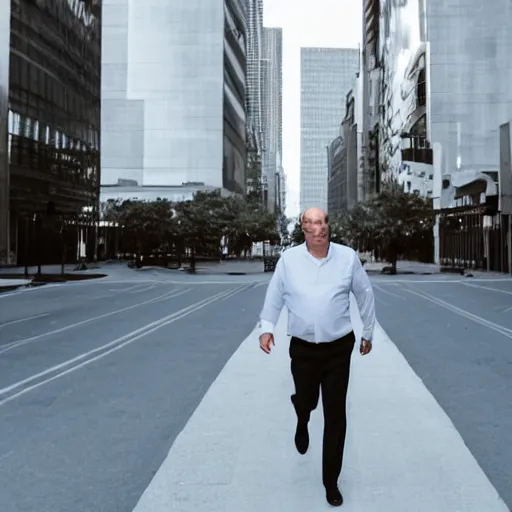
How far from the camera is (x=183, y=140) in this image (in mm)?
108188

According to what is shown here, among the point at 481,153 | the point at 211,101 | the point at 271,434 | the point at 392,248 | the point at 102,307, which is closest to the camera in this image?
the point at 271,434

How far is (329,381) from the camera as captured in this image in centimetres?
391

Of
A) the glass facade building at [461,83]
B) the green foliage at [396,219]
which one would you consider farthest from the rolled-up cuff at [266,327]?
the glass facade building at [461,83]

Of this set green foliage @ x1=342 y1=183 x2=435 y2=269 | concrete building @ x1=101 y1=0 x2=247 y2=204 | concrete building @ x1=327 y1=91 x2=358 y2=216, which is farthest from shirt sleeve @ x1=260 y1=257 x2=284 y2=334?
concrete building @ x1=327 y1=91 x2=358 y2=216

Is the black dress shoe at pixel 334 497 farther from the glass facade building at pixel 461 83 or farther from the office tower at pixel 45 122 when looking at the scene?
the glass facade building at pixel 461 83

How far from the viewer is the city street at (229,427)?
404 cm

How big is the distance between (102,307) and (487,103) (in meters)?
61.8

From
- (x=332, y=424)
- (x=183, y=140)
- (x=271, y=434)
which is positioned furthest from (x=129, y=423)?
(x=183, y=140)

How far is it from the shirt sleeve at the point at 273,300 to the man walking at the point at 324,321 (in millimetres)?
36

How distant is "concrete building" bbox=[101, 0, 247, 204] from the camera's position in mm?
107375

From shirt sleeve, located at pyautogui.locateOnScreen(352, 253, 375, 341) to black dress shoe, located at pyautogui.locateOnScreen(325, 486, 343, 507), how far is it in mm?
917

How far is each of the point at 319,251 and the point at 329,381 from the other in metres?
0.76

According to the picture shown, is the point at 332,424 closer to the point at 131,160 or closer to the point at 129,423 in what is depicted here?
the point at 129,423

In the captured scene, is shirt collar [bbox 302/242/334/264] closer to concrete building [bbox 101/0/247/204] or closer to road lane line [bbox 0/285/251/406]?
road lane line [bbox 0/285/251/406]
